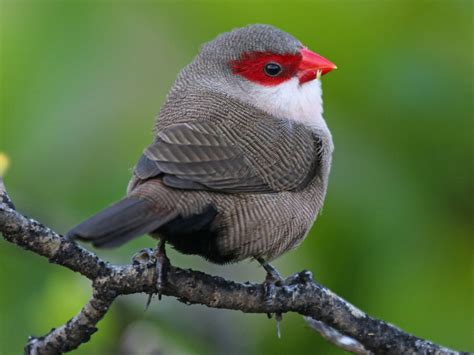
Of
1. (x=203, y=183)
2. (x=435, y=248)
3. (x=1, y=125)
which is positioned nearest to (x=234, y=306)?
(x=203, y=183)

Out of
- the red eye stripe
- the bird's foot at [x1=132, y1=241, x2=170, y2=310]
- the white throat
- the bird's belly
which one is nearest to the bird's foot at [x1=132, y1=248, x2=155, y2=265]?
the bird's foot at [x1=132, y1=241, x2=170, y2=310]

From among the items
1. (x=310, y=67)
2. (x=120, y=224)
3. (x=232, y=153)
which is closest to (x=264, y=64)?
(x=310, y=67)

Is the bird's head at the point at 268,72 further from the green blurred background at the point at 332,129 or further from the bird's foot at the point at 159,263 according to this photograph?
the bird's foot at the point at 159,263

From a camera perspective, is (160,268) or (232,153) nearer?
(160,268)

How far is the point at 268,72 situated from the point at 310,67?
0.20 m

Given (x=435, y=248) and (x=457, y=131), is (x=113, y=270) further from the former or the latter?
(x=457, y=131)

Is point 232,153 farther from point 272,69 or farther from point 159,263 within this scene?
point 272,69

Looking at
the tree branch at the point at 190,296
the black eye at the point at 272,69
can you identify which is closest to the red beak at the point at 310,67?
the black eye at the point at 272,69

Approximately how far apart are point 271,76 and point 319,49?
925mm

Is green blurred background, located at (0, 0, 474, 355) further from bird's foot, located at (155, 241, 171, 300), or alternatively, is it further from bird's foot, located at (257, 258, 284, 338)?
bird's foot, located at (155, 241, 171, 300)

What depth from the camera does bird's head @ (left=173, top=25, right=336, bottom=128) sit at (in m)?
4.70

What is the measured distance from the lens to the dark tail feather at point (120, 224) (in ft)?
11.0

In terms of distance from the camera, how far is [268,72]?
4.77 meters

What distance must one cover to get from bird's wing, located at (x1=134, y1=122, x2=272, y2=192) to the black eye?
0.63 metres
